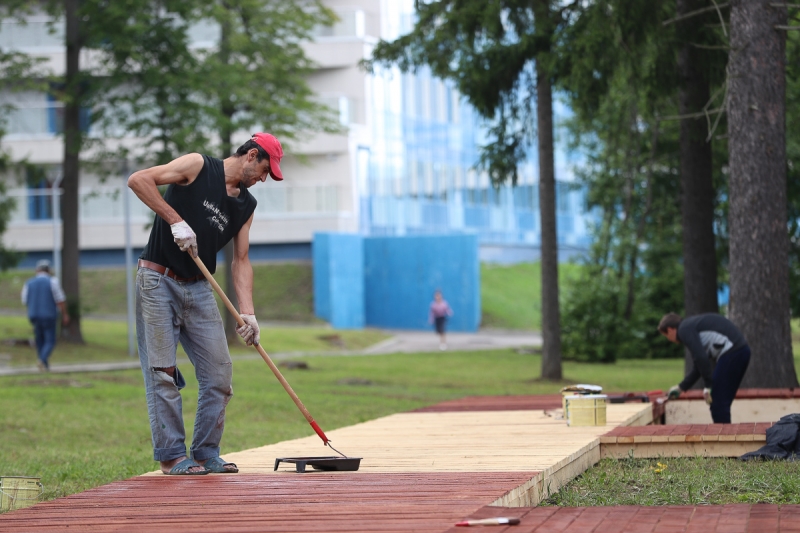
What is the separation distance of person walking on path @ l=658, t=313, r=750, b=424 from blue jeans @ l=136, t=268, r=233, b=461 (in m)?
4.95

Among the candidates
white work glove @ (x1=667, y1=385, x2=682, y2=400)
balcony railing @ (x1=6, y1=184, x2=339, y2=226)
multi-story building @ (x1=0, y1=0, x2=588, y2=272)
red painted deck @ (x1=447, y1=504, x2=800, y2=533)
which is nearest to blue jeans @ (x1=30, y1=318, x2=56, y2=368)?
white work glove @ (x1=667, y1=385, x2=682, y2=400)

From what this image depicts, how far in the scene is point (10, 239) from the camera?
45.5 m

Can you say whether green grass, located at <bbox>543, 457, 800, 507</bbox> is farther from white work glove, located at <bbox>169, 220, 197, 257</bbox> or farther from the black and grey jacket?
white work glove, located at <bbox>169, 220, 197, 257</bbox>

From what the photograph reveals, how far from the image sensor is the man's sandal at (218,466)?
6578mm

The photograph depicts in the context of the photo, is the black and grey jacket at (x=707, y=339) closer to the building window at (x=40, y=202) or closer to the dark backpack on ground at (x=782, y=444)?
the dark backpack on ground at (x=782, y=444)

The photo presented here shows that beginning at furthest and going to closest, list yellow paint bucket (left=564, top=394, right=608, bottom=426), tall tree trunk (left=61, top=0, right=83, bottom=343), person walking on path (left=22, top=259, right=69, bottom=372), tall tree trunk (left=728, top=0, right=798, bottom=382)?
tall tree trunk (left=61, top=0, right=83, bottom=343), person walking on path (left=22, top=259, right=69, bottom=372), tall tree trunk (left=728, top=0, right=798, bottom=382), yellow paint bucket (left=564, top=394, right=608, bottom=426)

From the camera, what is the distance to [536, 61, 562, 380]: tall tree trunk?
18828 millimetres

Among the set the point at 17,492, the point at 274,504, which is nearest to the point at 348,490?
the point at 274,504

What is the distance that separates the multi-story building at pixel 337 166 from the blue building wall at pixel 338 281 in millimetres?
2661

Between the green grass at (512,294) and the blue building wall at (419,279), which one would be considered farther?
the green grass at (512,294)

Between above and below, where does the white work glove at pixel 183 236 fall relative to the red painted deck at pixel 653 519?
above

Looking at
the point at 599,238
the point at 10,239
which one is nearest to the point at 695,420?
the point at 599,238

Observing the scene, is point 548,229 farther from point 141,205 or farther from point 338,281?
point 141,205

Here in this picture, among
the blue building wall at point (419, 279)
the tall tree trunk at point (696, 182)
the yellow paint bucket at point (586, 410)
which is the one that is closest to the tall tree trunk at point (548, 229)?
the tall tree trunk at point (696, 182)
